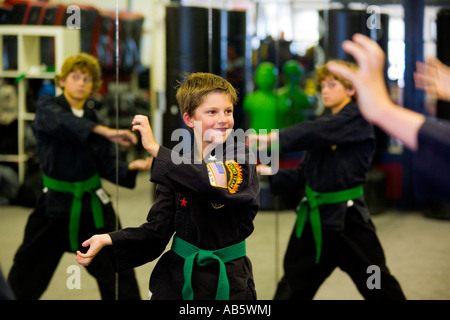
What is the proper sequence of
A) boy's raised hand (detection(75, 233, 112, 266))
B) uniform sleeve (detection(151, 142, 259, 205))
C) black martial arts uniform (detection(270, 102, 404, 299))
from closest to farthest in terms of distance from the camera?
uniform sleeve (detection(151, 142, 259, 205)), boy's raised hand (detection(75, 233, 112, 266)), black martial arts uniform (detection(270, 102, 404, 299))

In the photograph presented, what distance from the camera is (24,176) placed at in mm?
2719

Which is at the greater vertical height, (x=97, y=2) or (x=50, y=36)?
(x=97, y=2)

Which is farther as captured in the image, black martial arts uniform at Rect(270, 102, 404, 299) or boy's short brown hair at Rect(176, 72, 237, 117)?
black martial arts uniform at Rect(270, 102, 404, 299)

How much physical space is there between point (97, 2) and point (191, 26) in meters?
0.77

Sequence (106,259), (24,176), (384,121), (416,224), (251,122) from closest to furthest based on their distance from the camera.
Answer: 1. (384,121)
2. (106,259)
3. (24,176)
4. (416,224)
5. (251,122)

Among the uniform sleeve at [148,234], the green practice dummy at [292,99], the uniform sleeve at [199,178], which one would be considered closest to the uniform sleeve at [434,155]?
the uniform sleeve at [199,178]

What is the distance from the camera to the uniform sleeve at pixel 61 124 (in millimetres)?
2355

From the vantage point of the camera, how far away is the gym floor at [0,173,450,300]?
7.93ft

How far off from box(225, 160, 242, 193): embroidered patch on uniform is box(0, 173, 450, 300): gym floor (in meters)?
0.72

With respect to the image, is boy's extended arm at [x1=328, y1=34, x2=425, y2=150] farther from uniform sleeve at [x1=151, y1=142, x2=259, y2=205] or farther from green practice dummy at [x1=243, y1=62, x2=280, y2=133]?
green practice dummy at [x1=243, y1=62, x2=280, y2=133]

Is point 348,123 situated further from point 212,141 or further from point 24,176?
point 24,176

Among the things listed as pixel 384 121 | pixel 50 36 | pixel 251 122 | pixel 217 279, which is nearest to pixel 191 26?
pixel 50 36

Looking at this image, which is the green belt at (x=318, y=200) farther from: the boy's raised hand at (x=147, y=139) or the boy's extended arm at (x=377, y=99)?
the boy's extended arm at (x=377, y=99)

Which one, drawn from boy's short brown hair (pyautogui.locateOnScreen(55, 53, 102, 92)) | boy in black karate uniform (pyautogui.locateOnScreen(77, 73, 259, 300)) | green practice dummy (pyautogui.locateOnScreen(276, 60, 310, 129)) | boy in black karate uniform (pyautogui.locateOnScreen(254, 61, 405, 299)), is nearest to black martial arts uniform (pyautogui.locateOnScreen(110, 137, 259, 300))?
boy in black karate uniform (pyautogui.locateOnScreen(77, 73, 259, 300))
